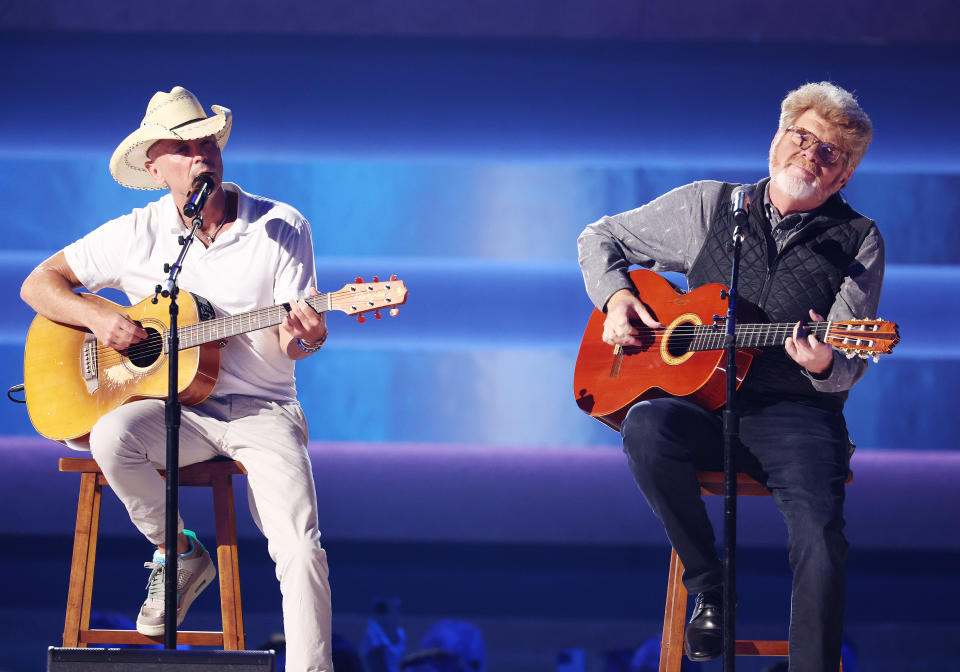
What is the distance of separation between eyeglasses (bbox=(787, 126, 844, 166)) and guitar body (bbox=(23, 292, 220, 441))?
1.73m

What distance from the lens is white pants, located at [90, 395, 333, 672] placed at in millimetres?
2619

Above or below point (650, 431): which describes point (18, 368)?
above

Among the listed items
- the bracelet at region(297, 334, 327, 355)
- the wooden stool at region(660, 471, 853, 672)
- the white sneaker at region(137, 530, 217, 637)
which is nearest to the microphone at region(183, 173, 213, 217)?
the bracelet at region(297, 334, 327, 355)

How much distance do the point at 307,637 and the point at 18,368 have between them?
314cm

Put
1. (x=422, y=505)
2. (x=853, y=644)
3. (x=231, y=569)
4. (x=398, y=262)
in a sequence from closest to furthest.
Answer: (x=231, y=569), (x=853, y=644), (x=422, y=505), (x=398, y=262)

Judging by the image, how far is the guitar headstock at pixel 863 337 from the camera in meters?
2.45

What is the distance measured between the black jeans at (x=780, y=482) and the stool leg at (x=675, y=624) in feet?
0.27

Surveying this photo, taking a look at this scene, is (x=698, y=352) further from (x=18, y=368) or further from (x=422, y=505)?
(x=18, y=368)

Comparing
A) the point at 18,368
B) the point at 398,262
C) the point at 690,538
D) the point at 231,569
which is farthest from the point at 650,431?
the point at 18,368

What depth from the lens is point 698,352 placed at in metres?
2.79

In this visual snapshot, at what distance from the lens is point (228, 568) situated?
9.12 ft

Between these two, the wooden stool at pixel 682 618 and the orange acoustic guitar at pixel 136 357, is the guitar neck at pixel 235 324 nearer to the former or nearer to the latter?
the orange acoustic guitar at pixel 136 357

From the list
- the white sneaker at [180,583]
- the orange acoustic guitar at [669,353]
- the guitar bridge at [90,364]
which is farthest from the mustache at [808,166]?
the guitar bridge at [90,364]

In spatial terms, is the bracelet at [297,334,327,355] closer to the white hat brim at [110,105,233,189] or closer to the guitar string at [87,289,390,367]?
the guitar string at [87,289,390,367]
